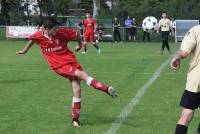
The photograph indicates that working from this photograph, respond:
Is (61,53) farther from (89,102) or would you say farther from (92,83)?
(89,102)

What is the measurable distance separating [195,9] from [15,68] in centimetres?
2956

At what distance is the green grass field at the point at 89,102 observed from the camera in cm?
889

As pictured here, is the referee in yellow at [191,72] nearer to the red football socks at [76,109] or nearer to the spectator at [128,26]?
the red football socks at [76,109]

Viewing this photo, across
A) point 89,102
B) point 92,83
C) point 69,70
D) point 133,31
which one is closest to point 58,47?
point 69,70

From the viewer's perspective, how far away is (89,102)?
11.4 m

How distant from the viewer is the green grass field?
889 centimetres

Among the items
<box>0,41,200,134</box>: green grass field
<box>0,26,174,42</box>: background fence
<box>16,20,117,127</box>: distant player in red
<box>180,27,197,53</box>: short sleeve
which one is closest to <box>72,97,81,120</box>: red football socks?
<box>16,20,117,127</box>: distant player in red

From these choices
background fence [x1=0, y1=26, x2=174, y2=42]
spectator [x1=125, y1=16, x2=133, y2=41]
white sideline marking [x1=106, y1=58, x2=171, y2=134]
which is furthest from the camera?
background fence [x1=0, y1=26, x2=174, y2=42]

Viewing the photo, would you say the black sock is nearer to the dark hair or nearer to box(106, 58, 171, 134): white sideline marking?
box(106, 58, 171, 134): white sideline marking

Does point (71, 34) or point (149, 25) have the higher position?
point (71, 34)

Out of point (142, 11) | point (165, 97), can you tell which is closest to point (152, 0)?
point (142, 11)

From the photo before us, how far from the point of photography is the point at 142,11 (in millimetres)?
45656

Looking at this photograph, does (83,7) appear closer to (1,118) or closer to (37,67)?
(37,67)

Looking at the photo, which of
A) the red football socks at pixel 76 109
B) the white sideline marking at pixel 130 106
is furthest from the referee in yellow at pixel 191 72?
the red football socks at pixel 76 109
